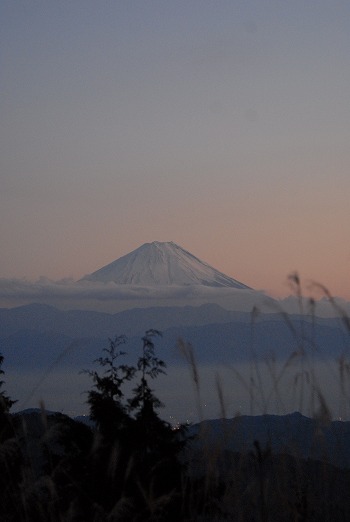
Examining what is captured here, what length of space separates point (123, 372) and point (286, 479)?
7.08 metres

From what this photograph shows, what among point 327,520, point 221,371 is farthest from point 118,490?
point 221,371

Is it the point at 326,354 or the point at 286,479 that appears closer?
the point at 286,479

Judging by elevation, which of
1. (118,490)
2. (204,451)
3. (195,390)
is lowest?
(118,490)

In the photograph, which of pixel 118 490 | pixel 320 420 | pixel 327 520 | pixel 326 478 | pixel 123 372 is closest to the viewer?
pixel 320 420

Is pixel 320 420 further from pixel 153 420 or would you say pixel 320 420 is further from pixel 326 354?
pixel 153 420

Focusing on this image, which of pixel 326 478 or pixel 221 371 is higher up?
pixel 221 371

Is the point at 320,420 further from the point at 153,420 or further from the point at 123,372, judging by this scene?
the point at 123,372

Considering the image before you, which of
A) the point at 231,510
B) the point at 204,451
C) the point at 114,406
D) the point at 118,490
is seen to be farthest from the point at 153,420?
the point at 204,451

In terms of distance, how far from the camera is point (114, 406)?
29.9ft

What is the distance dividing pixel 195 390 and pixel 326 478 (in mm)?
666

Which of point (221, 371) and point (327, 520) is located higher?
point (221, 371)

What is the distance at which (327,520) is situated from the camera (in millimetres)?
3779

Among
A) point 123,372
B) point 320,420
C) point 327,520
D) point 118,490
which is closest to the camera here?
point 320,420

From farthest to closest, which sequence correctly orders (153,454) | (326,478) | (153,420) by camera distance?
1. (153,420)
2. (153,454)
3. (326,478)
